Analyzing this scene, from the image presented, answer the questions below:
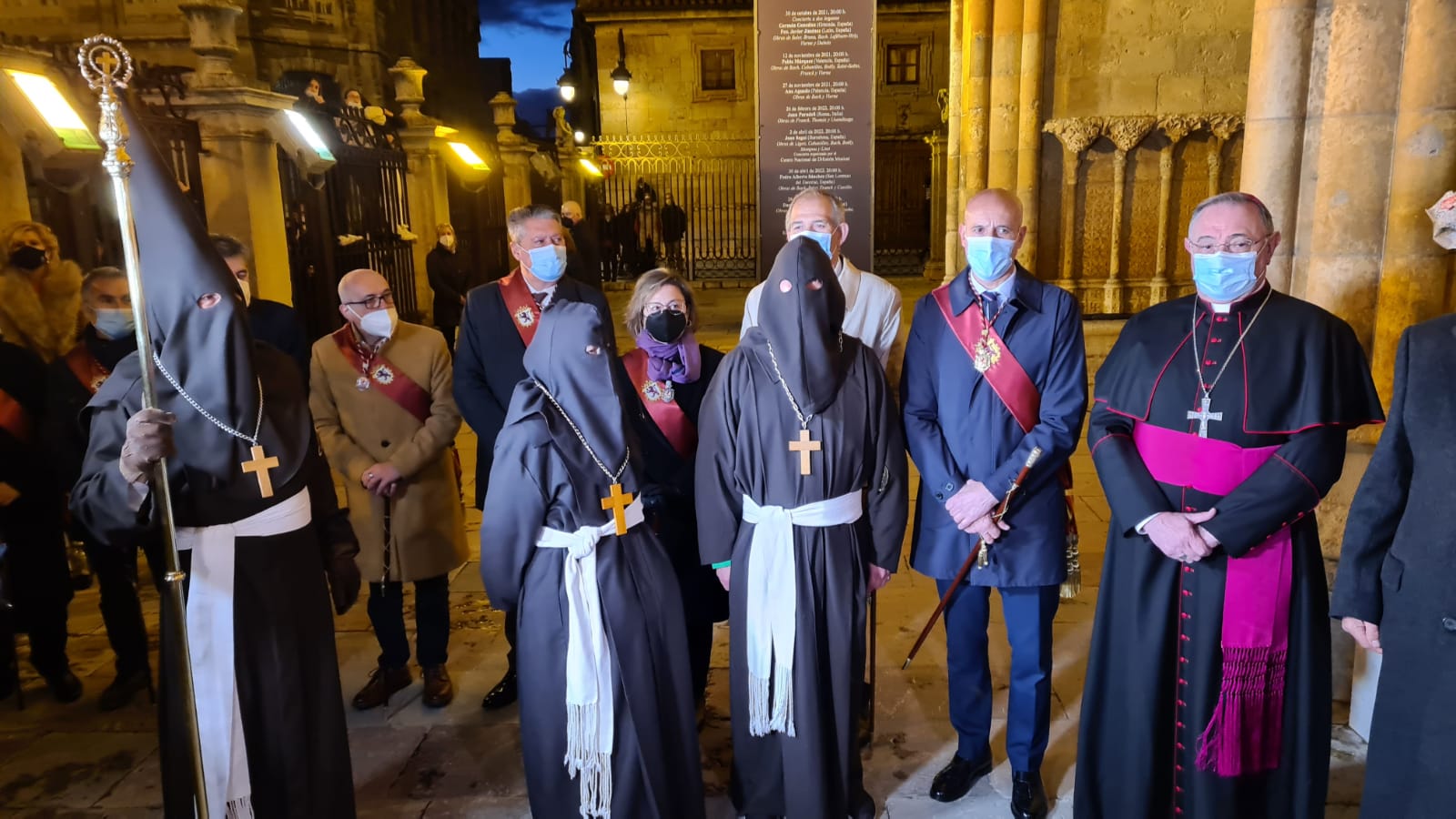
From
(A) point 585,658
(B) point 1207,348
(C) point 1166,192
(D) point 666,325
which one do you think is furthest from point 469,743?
(C) point 1166,192

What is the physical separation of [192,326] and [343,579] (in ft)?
3.33

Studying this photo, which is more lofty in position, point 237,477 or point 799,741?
point 237,477

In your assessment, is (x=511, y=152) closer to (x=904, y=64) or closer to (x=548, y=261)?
(x=548, y=261)

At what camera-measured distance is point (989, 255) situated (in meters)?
A: 3.13

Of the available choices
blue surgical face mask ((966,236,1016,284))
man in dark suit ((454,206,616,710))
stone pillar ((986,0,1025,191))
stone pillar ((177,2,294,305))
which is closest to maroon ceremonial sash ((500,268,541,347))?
man in dark suit ((454,206,616,710))

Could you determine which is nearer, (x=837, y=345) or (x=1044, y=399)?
(x=837, y=345)

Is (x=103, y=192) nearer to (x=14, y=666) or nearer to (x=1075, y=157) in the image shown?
(x=14, y=666)

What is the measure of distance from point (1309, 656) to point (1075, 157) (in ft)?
24.9

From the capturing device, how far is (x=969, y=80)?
9.77 meters

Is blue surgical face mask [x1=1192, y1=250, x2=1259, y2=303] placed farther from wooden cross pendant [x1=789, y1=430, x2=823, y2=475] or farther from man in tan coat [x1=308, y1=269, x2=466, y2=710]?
man in tan coat [x1=308, y1=269, x2=466, y2=710]

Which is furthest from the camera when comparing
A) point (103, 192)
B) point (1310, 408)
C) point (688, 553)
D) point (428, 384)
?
point (103, 192)

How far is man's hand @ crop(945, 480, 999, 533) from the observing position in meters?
3.04

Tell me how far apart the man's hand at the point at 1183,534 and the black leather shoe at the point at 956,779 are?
44.3 inches

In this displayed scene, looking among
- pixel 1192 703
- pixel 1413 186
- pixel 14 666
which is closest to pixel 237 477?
pixel 14 666
